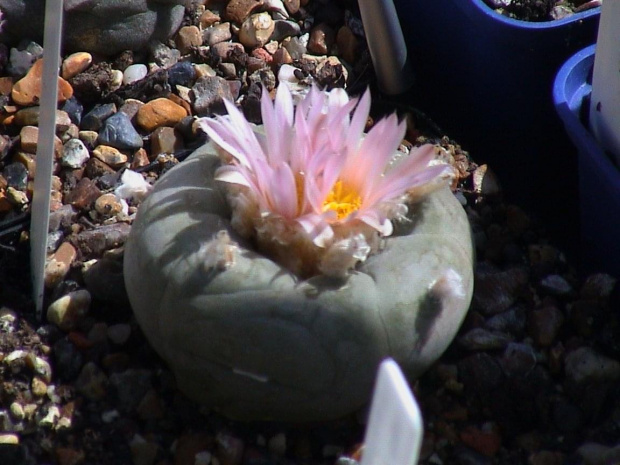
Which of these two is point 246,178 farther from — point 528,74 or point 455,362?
point 528,74

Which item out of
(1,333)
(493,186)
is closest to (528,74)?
(493,186)

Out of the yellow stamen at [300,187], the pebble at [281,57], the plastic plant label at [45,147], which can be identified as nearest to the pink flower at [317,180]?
the yellow stamen at [300,187]

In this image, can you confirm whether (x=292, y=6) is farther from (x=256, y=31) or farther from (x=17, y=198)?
(x=17, y=198)

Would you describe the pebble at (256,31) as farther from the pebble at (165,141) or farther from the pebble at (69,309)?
the pebble at (69,309)

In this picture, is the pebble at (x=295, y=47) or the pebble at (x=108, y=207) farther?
the pebble at (x=295, y=47)

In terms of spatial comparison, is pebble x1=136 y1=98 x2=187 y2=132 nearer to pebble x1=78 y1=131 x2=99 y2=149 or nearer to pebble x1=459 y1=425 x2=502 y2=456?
pebble x1=78 y1=131 x2=99 y2=149

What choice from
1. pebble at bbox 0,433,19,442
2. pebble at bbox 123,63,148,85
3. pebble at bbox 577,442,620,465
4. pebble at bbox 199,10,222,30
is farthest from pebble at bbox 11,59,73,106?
pebble at bbox 577,442,620,465
